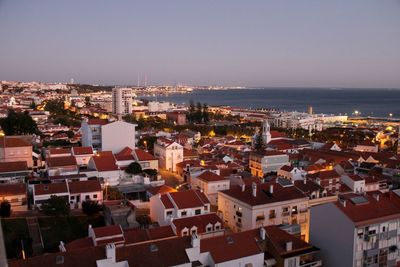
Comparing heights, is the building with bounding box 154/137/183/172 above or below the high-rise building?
below

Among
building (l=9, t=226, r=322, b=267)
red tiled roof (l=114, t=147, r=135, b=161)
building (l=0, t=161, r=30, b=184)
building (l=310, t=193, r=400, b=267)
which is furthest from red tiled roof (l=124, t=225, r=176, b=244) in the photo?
red tiled roof (l=114, t=147, r=135, b=161)

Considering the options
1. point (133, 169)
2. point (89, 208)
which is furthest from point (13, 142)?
point (89, 208)

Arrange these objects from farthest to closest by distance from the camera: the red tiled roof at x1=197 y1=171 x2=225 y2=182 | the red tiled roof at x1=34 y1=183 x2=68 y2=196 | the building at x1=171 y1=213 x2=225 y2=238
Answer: the red tiled roof at x1=197 y1=171 x2=225 y2=182
the red tiled roof at x1=34 y1=183 x2=68 y2=196
the building at x1=171 y1=213 x2=225 y2=238

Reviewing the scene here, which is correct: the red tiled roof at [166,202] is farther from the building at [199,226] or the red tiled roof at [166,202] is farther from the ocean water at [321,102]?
the ocean water at [321,102]

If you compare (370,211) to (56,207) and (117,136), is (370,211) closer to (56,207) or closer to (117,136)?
(56,207)

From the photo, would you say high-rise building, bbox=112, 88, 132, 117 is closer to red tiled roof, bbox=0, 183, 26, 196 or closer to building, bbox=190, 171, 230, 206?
building, bbox=190, 171, 230, 206

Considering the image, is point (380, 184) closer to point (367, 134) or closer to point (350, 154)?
point (350, 154)
